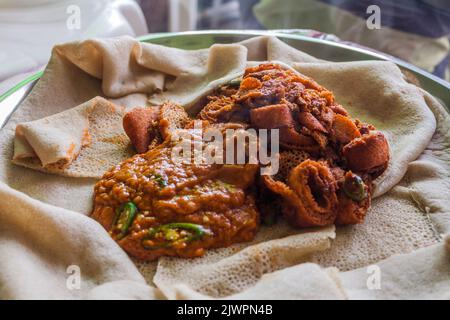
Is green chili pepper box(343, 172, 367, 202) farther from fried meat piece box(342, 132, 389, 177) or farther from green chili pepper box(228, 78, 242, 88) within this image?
green chili pepper box(228, 78, 242, 88)

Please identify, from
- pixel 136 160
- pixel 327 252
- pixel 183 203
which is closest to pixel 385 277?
pixel 327 252

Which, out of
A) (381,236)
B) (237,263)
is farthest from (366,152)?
(237,263)

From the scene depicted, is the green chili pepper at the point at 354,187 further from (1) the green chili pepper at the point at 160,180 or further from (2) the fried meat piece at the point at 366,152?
(1) the green chili pepper at the point at 160,180

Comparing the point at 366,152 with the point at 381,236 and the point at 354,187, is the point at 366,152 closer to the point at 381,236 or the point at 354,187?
the point at 354,187

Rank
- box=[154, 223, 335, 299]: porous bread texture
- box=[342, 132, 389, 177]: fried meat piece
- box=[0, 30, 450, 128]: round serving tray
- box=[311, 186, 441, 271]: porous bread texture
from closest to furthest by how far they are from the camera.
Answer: box=[154, 223, 335, 299]: porous bread texture
box=[311, 186, 441, 271]: porous bread texture
box=[342, 132, 389, 177]: fried meat piece
box=[0, 30, 450, 128]: round serving tray

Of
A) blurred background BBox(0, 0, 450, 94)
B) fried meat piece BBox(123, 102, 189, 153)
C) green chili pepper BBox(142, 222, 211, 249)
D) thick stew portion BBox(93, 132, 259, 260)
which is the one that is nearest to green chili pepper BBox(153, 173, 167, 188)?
thick stew portion BBox(93, 132, 259, 260)
